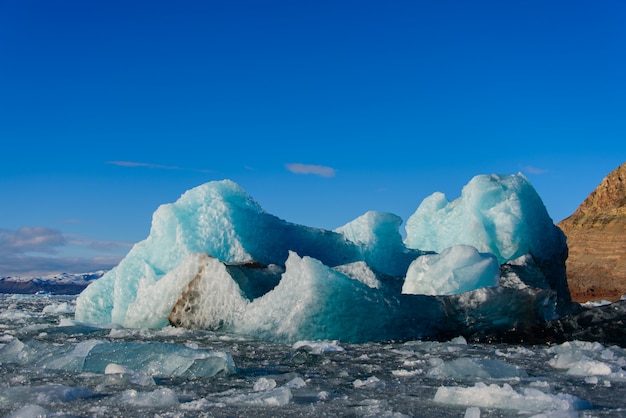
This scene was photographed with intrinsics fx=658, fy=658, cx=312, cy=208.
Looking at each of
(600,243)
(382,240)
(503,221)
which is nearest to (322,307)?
(382,240)

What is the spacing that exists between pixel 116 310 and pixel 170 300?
144 cm

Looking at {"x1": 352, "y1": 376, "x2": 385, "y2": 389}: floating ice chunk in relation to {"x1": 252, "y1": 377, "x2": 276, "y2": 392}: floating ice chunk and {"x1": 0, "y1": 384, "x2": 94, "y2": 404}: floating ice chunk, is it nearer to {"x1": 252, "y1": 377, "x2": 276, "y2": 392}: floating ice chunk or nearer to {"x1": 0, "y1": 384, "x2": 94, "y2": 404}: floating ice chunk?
{"x1": 252, "y1": 377, "x2": 276, "y2": 392}: floating ice chunk

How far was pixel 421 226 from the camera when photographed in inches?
434

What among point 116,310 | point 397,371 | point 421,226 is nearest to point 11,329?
point 116,310

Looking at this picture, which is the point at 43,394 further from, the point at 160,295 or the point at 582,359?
the point at 160,295

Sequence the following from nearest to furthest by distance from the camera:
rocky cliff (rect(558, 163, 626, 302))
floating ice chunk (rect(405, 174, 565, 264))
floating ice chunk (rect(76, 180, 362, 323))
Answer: floating ice chunk (rect(76, 180, 362, 323)) → floating ice chunk (rect(405, 174, 565, 264)) → rocky cliff (rect(558, 163, 626, 302))

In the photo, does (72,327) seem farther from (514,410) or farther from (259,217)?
(514,410)

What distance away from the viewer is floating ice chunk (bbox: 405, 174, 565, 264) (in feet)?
30.3

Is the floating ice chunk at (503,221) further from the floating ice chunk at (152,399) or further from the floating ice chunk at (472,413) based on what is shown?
the floating ice chunk at (152,399)

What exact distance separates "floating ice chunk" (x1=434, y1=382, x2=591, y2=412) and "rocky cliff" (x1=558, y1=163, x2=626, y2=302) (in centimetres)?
2136

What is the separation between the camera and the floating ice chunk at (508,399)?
9.29 feet

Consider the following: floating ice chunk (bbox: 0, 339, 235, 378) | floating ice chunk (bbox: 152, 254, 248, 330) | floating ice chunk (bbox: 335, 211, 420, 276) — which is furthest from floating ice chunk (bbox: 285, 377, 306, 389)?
floating ice chunk (bbox: 335, 211, 420, 276)

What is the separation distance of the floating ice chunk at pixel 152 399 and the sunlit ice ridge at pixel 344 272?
2992 millimetres

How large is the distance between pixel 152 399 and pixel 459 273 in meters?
4.83
